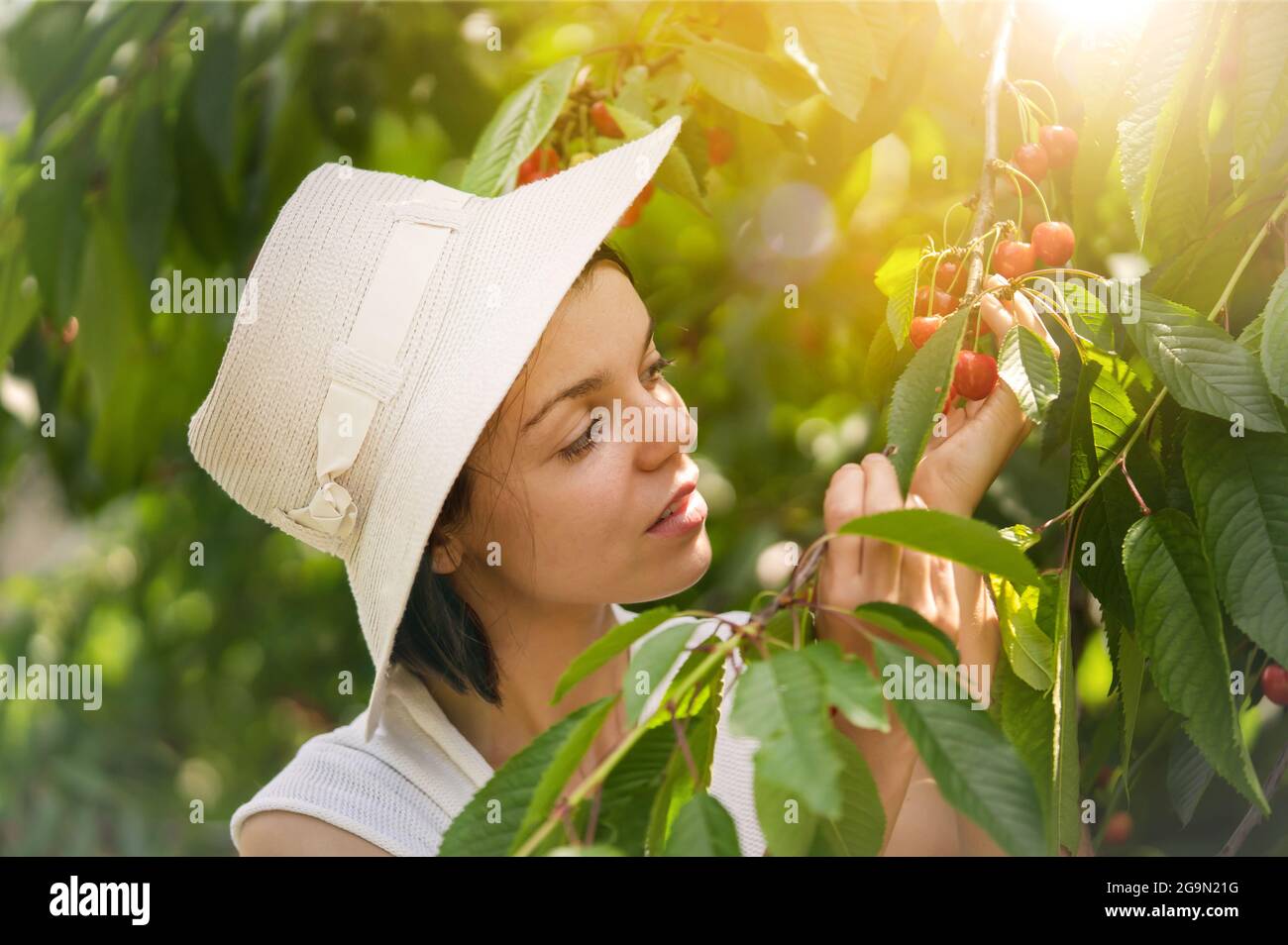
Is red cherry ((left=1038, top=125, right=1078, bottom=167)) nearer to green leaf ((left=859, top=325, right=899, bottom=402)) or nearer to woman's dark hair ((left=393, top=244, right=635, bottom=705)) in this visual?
green leaf ((left=859, top=325, right=899, bottom=402))

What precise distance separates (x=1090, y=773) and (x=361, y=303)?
0.66 m

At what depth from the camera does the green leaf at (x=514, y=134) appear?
887 mm

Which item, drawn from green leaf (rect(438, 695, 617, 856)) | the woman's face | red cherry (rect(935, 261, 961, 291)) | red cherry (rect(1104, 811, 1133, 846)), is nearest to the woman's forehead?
the woman's face

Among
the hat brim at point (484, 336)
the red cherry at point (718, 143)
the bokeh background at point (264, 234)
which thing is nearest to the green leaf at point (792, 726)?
the hat brim at point (484, 336)

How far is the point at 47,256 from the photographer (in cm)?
114

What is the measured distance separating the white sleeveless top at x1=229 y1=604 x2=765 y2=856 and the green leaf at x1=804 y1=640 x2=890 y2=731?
424 millimetres

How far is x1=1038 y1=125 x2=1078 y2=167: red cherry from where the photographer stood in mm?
806

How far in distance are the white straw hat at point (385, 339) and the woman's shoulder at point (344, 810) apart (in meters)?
0.09

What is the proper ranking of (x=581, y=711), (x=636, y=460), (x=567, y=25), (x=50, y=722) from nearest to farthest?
(x=581, y=711), (x=636, y=460), (x=567, y=25), (x=50, y=722)

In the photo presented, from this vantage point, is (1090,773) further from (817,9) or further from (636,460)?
(817,9)

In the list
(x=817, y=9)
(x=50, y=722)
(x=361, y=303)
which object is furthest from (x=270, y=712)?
(x=817, y=9)
